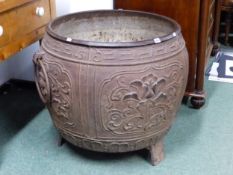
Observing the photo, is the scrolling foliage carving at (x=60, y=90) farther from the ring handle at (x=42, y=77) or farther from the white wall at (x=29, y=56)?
the white wall at (x=29, y=56)

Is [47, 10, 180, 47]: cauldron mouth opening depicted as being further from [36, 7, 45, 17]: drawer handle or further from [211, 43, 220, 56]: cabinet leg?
[211, 43, 220, 56]: cabinet leg

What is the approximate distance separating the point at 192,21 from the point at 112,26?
39 centimetres

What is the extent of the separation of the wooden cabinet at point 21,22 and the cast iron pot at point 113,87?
0.38 feet

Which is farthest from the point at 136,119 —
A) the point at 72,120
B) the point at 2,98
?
the point at 2,98

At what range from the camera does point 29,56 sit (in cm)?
199

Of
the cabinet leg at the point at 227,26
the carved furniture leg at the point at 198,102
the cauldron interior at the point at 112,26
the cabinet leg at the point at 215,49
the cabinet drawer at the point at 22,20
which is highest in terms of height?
the cabinet drawer at the point at 22,20

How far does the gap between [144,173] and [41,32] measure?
29.2 inches

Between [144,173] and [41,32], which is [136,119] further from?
[41,32]

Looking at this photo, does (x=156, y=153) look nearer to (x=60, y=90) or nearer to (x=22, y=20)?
(x=60, y=90)

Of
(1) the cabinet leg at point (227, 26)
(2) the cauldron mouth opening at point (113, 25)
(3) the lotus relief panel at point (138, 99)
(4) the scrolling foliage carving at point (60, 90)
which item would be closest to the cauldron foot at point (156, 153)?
(3) the lotus relief panel at point (138, 99)

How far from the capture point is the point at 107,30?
5.48 feet

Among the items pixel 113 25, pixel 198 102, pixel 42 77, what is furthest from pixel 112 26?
pixel 198 102

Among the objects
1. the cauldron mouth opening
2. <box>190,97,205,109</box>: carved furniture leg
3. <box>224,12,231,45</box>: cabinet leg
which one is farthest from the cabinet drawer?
<box>224,12,231,45</box>: cabinet leg

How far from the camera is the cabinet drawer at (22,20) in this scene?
1.31 m
